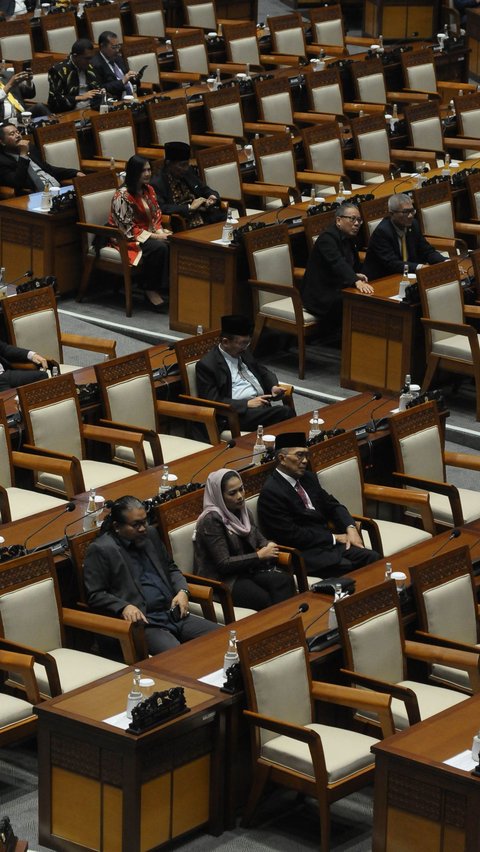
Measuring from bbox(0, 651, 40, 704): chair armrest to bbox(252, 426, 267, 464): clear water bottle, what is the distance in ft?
5.80

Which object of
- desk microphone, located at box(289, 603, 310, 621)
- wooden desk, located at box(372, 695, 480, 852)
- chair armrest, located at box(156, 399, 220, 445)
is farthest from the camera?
chair armrest, located at box(156, 399, 220, 445)

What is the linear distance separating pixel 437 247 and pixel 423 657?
4127 mm

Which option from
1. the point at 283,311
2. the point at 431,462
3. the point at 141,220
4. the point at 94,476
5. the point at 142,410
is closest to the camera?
the point at 94,476

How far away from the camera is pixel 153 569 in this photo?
654 centimetres

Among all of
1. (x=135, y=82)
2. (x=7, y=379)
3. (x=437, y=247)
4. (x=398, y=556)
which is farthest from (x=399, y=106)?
(x=398, y=556)

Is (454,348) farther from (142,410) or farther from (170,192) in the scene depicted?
(170,192)

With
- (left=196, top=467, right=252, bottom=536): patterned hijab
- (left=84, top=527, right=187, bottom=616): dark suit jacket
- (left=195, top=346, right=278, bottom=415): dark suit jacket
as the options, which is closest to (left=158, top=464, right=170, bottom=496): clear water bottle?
(left=196, top=467, right=252, bottom=536): patterned hijab

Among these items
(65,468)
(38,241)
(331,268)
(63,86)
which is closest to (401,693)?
(65,468)

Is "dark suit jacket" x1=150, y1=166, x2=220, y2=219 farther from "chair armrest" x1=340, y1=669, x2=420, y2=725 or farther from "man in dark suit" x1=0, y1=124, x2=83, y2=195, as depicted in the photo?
"chair armrest" x1=340, y1=669, x2=420, y2=725

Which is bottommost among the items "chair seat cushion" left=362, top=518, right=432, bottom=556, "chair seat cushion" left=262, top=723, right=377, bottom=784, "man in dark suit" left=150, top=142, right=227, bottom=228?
"chair seat cushion" left=362, top=518, right=432, bottom=556

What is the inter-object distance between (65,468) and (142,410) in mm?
800

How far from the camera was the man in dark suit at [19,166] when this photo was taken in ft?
32.9

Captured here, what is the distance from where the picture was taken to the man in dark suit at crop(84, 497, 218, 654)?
635cm

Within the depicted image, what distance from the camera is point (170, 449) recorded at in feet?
25.9
